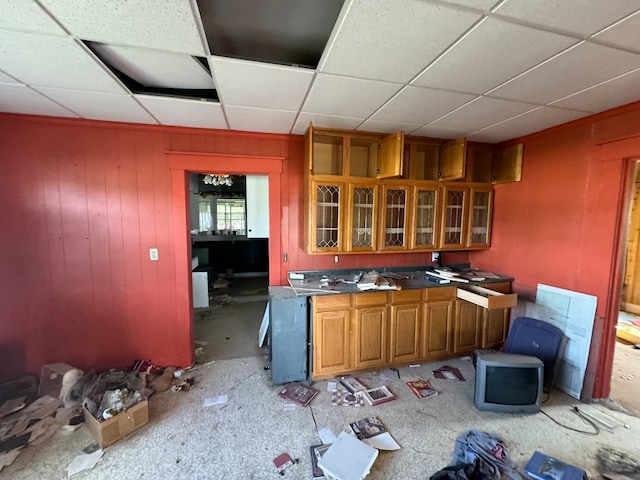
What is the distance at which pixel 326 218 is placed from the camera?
284 centimetres

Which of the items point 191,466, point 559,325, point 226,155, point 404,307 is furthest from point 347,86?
point 559,325

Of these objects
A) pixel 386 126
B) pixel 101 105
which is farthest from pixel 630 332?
pixel 101 105

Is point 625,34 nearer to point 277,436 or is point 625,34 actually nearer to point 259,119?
point 259,119

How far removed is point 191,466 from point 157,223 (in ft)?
6.69

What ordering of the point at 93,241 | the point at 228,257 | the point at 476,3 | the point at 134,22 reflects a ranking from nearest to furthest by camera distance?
1. the point at 476,3
2. the point at 134,22
3. the point at 93,241
4. the point at 228,257

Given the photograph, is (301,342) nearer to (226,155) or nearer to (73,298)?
(226,155)

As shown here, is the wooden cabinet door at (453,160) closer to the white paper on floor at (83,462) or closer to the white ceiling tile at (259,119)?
the white ceiling tile at (259,119)

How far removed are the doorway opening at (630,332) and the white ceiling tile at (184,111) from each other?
3.47m

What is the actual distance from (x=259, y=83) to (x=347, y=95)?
624mm

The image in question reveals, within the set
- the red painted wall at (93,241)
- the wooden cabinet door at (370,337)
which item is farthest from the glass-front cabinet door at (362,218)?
the red painted wall at (93,241)

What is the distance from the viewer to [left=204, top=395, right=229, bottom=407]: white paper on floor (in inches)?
92.5

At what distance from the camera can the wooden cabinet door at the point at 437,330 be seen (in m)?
2.90

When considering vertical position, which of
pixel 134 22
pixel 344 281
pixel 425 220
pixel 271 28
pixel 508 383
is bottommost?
pixel 508 383

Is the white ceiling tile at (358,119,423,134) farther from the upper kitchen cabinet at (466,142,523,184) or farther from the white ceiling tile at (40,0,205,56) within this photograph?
the white ceiling tile at (40,0,205,56)
